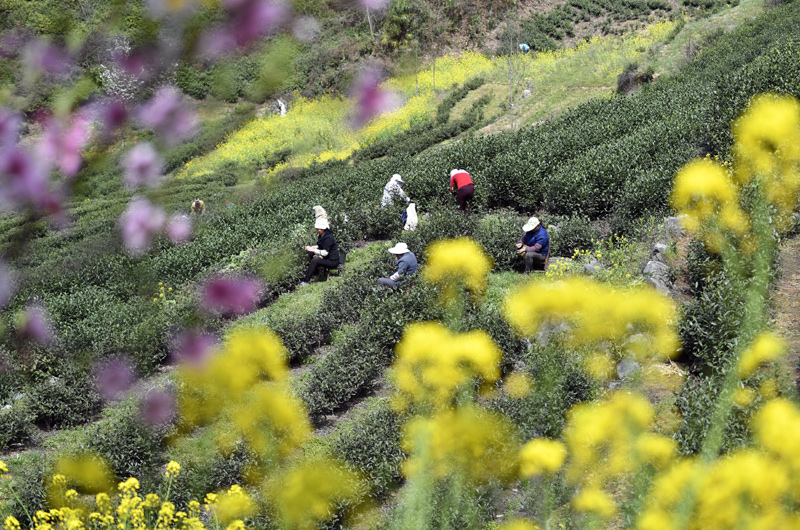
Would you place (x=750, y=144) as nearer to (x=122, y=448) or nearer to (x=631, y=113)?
(x=122, y=448)

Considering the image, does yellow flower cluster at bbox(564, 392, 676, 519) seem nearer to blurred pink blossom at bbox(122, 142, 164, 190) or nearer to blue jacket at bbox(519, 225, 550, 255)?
blurred pink blossom at bbox(122, 142, 164, 190)

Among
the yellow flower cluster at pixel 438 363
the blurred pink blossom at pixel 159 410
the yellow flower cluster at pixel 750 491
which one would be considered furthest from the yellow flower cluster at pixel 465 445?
the blurred pink blossom at pixel 159 410

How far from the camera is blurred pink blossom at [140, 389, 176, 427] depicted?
6535 mm

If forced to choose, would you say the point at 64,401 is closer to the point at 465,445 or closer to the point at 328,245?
the point at 328,245

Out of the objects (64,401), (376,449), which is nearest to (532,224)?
(376,449)

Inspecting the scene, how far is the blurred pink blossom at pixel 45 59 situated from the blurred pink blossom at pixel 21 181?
165 mm

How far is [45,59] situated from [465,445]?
3048 millimetres

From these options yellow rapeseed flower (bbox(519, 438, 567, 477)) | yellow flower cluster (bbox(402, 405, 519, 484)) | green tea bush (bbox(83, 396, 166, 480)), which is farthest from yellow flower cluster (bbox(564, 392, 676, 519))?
green tea bush (bbox(83, 396, 166, 480))

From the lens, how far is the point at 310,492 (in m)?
3.55

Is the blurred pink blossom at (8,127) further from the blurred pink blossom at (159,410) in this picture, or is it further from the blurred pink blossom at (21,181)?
the blurred pink blossom at (159,410)

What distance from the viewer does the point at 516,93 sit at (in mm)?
29453

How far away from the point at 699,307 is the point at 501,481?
297cm

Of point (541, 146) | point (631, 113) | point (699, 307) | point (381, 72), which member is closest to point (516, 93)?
point (631, 113)

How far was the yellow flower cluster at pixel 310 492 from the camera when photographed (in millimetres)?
3387
